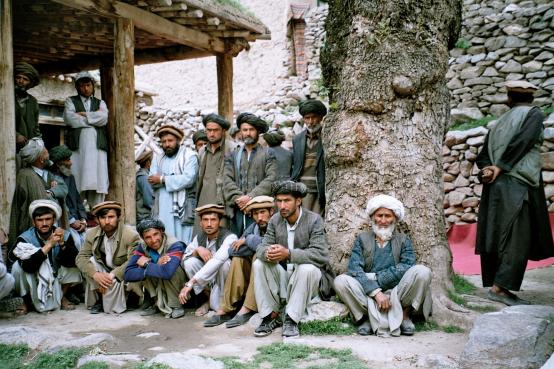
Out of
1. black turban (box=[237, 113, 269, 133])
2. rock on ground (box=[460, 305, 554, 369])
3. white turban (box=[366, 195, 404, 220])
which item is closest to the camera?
rock on ground (box=[460, 305, 554, 369])

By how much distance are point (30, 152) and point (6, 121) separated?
0.50 meters

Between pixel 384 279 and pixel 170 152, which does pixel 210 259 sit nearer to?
pixel 170 152

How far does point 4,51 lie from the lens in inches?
214

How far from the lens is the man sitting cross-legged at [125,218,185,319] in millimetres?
5285

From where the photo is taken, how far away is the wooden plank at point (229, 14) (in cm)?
698

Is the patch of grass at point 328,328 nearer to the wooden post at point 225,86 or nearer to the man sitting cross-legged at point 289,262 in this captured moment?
the man sitting cross-legged at point 289,262

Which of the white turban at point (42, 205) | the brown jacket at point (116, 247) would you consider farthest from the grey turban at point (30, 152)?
the brown jacket at point (116, 247)

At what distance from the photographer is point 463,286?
5625 mm

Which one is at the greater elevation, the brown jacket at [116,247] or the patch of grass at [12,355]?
the brown jacket at [116,247]

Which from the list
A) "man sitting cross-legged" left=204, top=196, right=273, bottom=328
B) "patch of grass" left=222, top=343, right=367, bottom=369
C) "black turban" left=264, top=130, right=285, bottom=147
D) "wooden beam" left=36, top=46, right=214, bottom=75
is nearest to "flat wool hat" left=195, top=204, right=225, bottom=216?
"man sitting cross-legged" left=204, top=196, right=273, bottom=328

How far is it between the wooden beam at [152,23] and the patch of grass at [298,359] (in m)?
4.49

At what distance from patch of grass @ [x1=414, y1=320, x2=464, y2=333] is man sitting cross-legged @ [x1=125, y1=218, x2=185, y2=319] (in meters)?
2.28

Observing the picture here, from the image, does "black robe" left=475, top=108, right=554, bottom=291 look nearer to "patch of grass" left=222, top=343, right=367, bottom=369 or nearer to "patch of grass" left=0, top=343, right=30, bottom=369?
"patch of grass" left=222, top=343, right=367, bottom=369

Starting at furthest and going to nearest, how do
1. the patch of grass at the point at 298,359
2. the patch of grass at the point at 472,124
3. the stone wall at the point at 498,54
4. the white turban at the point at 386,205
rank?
the stone wall at the point at 498,54 < the patch of grass at the point at 472,124 < the white turban at the point at 386,205 < the patch of grass at the point at 298,359
